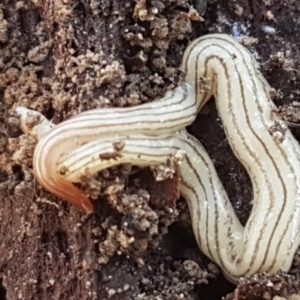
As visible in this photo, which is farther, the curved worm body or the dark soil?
the curved worm body

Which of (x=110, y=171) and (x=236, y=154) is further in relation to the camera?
(x=236, y=154)

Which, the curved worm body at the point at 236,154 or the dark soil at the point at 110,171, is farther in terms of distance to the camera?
the curved worm body at the point at 236,154

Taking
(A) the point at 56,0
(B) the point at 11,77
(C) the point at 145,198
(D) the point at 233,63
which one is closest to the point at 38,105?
(B) the point at 11,77

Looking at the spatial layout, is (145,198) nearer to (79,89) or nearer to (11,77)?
(79,89)
